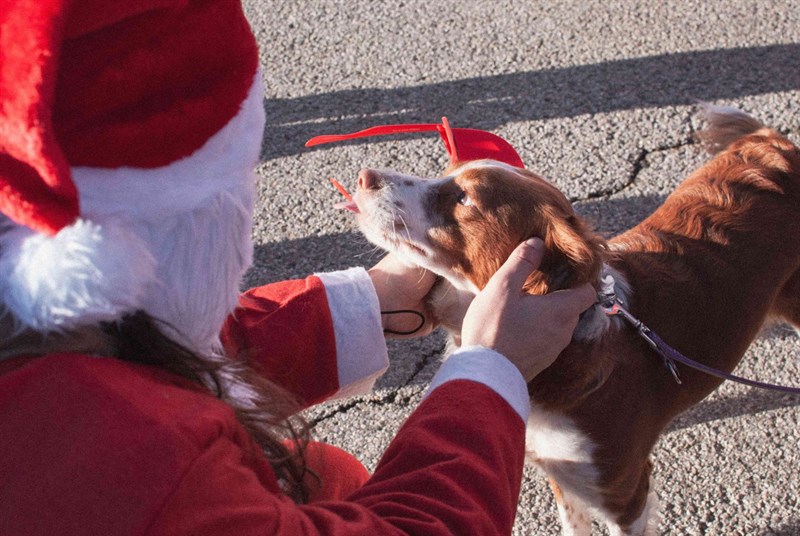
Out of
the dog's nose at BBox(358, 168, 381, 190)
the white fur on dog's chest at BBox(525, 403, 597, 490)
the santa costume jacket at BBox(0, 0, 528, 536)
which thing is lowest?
the white fur on dog's chest at BBox(525, 403, 597, 490)

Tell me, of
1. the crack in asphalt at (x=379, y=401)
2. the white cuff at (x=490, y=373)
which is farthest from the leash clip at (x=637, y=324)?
the crack in asphalt at (x=379, y=401)

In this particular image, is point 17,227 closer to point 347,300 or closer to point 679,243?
point 347,300

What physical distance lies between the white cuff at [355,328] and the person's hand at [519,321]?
40 centimetres

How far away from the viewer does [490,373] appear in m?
1.30

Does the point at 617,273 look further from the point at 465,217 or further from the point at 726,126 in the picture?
the point at 726,126

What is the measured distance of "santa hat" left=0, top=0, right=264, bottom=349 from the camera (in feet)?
2.74

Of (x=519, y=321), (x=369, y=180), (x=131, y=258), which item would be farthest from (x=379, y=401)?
(x=131, y=258)

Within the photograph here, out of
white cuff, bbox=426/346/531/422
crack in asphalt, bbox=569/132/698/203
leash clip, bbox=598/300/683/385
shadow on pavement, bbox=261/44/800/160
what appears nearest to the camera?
white cuff, bbox=426/346/531/422

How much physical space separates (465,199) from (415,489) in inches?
36.8

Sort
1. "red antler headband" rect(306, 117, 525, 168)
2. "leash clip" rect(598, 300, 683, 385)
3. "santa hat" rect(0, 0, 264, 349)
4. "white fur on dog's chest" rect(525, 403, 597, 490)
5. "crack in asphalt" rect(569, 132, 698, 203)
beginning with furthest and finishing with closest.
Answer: "crack in asphalt" rect(569, 132, 698, 203) < "red antler headband" rect(306, 117, 525, 168) < "white fur on dog's chest" rect(525, 403, 597, 490) < "leash clip" rect(598, 300, 683, 385) < "santa hat" rect(0, 0, 264, 349)

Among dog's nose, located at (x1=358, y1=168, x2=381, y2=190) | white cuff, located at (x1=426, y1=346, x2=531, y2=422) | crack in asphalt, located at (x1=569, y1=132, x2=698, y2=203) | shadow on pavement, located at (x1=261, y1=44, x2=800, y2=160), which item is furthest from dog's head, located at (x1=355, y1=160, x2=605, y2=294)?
shadow on pavement, located at (x1=261, y1=44, x2=800, y2=160)

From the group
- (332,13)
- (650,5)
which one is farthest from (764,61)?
(332,13)

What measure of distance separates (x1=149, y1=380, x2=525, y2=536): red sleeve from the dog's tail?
1.69 metres

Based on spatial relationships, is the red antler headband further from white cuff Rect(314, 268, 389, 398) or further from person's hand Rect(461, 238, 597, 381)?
person's hand Rect(461, 238, 597, 381)
